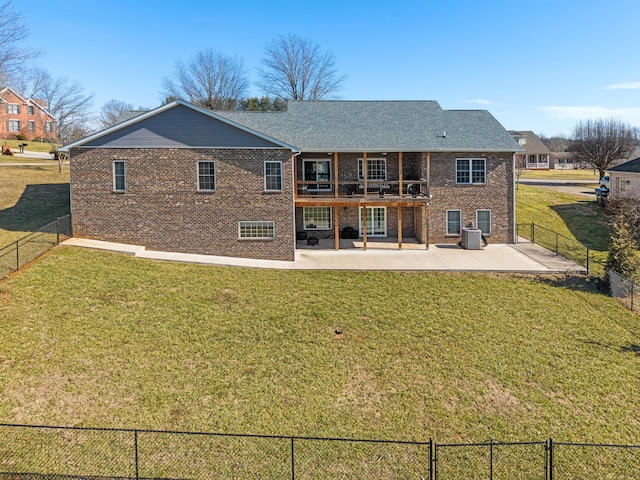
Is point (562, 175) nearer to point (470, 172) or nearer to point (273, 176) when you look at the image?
point (470, 172)

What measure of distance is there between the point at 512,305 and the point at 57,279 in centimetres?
1527

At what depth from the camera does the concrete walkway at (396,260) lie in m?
18.3

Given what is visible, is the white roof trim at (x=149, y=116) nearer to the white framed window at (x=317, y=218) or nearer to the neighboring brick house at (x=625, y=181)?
the white framed window at (x=317, y=218)

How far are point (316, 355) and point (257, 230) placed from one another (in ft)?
31.2

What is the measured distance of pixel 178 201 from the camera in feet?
64.5

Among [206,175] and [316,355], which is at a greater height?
[206,175]

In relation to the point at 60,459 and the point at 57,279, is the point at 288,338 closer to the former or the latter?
the point at 60,459

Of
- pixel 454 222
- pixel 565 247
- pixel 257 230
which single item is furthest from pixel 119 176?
pixel 565 247

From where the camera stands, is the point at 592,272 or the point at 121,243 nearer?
the point at 592,272

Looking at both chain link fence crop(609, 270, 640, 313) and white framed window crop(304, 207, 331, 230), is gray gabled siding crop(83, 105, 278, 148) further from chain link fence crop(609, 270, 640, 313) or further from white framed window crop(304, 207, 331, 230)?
chain link fence crop(609, 270, 640, 313)

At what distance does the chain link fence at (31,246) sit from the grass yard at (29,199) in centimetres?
159

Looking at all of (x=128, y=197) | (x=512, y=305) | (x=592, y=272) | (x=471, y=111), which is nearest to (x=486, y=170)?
(x=471, y=111)

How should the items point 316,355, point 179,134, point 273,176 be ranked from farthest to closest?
point 273,176, point 179,134, point 316,355

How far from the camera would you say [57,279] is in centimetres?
1480
